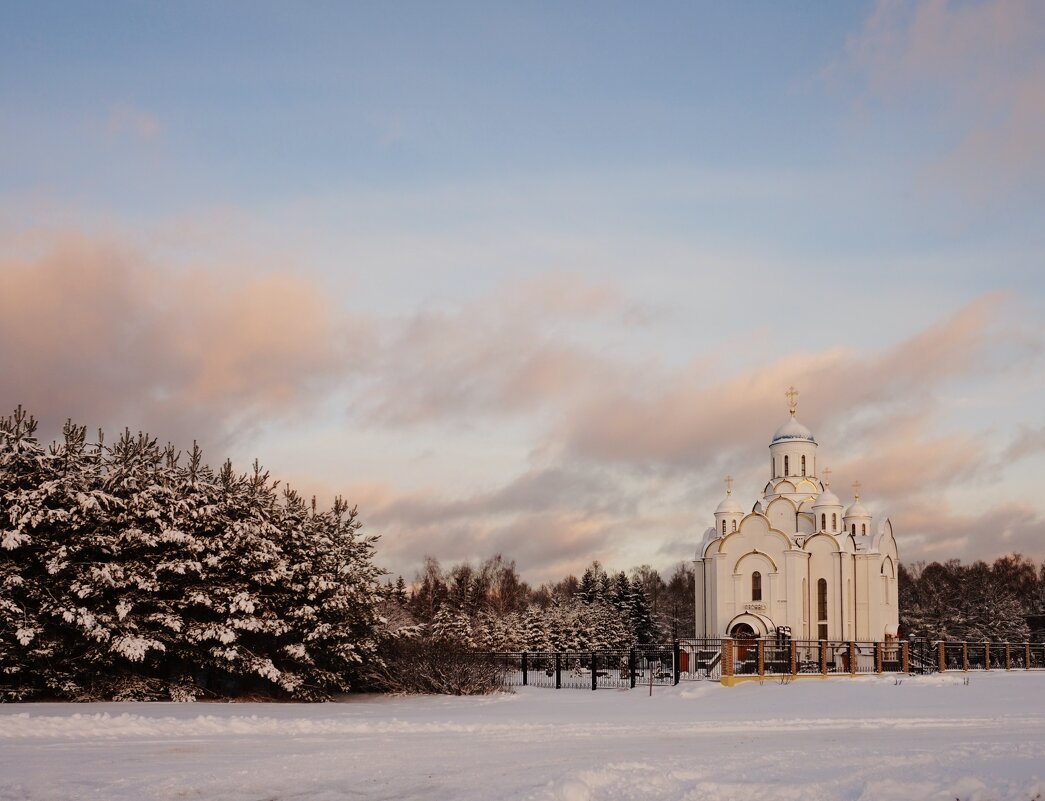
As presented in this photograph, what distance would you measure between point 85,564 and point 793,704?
15.1m

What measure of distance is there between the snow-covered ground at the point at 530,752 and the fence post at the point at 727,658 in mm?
6591

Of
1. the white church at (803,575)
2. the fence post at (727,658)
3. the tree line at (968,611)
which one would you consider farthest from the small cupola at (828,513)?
the fence post at (727,658)

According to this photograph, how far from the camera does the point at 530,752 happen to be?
13578 mm

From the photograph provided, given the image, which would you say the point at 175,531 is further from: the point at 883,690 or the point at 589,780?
the point at 883,690

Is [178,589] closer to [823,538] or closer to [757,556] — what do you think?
[757,556]

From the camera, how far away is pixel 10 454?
2277 centimetres

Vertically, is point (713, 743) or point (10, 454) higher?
point (10, 454)

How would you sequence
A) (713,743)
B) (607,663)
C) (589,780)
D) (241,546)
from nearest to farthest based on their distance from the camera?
(589,780) < (713,743) < (241,546) < (607,663)

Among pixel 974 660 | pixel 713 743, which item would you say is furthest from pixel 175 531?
pixel 974 660

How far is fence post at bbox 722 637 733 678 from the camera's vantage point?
2906cm

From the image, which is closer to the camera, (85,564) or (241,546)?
(85,564)

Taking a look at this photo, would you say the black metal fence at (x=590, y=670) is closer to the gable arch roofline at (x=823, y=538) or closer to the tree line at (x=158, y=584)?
the tree line at (x=158, y=584)

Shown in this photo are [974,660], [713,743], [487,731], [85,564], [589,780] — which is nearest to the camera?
[589,780]

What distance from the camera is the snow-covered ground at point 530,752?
34.2ft
